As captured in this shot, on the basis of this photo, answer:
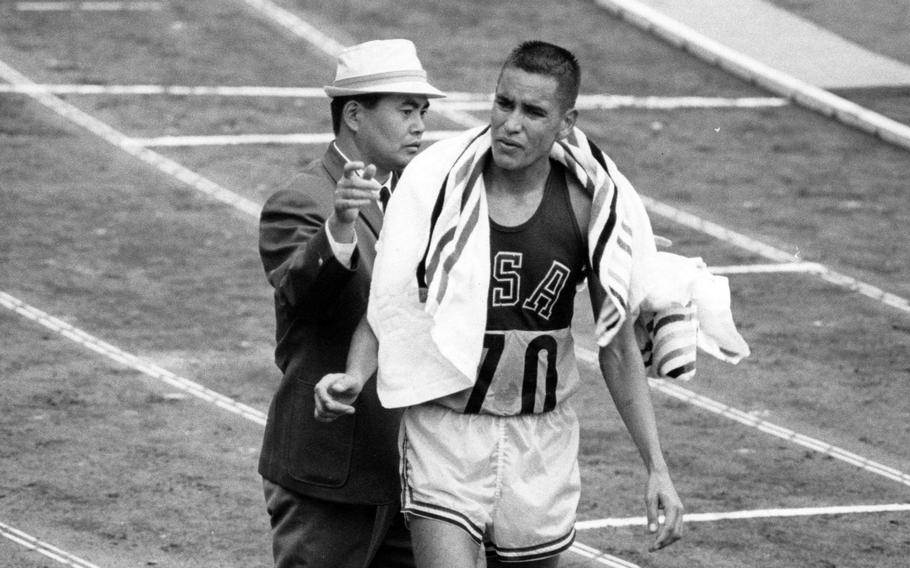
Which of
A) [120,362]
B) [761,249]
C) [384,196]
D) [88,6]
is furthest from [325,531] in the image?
[88,6]

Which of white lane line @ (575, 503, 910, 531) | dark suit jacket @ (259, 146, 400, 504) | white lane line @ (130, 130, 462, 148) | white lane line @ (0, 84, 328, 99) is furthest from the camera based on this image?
white lane line @ (0, 84, 328, 99)

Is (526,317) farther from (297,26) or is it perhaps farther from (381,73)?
(297,26)

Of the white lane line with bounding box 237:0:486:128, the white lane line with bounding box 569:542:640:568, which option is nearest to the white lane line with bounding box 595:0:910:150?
the white lane line with bounding box 237:0:486:128

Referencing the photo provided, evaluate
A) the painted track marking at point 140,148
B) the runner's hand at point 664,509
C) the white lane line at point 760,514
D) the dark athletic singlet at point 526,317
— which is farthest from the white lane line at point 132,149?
the runner's hand at point 664,509

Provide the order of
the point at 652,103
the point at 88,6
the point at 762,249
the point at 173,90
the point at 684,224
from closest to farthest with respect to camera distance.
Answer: the point at 762,249
the point at 684,224
the point at 173,90
the point at 652,103
the point at 88,6

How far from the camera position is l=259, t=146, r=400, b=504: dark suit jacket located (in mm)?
5648

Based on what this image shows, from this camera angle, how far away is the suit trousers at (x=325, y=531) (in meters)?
5.67

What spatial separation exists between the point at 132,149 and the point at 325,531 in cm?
900

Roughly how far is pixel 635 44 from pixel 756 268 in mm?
5616

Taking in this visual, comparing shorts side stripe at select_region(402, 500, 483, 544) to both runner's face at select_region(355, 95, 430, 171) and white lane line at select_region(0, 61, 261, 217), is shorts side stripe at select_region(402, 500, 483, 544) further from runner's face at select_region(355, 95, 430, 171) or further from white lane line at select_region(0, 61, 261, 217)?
white lane line at select_region(0, 61, 261, 217)

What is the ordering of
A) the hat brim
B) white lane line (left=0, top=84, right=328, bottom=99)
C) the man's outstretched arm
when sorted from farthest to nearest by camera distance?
white lane line (left=0, top=84, right=328, bottom=99), the hat brim, the man's outstretched arm

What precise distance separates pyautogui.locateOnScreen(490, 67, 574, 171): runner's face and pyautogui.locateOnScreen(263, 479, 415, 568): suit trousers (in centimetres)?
131

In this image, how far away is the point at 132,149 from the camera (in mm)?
14180

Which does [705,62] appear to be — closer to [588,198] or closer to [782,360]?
[782,360]
